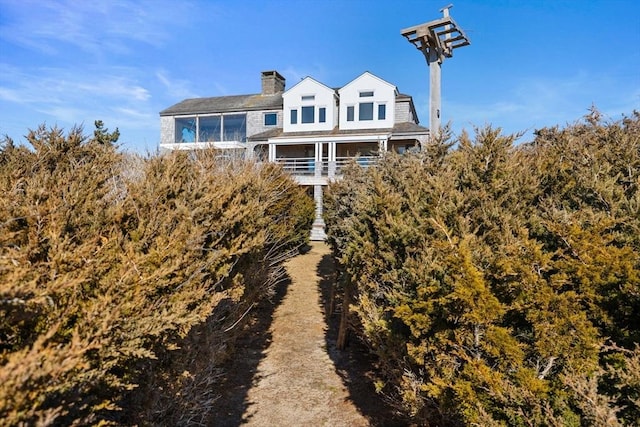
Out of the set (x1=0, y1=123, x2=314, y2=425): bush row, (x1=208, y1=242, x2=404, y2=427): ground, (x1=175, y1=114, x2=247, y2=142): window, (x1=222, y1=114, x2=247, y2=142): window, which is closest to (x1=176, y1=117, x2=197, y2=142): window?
(x1=175, y1=114, x2=247, y2=142): window

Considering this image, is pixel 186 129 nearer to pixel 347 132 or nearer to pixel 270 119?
pixel 270 119

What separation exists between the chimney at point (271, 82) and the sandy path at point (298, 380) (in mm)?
21097

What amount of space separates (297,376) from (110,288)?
5.91 metres

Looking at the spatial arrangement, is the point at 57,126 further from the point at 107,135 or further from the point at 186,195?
the point at 107,135

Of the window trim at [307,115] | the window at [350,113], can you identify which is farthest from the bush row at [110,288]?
the window trim at [307,115]

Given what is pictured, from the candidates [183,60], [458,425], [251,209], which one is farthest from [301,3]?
[458,425]

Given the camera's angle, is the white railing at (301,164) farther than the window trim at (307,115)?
No

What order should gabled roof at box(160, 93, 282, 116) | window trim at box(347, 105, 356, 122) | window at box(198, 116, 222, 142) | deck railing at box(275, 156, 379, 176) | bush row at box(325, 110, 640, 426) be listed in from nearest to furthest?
bush row at box(325, 110, 640, 426) → deck railing at box(275, 156, 379, 176) → window trim at box(347, 105, 356, 122) → gabled roof at box(160, 93, 282, 116) → window at box(198, 116, 222, 142)

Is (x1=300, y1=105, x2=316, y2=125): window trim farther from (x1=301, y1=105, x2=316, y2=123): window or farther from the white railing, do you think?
the white railing

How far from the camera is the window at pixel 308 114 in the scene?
25.7 metres

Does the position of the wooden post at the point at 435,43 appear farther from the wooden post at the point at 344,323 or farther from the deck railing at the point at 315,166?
the deck railing at the point at 315,166

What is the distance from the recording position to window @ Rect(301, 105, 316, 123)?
25656 millimetres

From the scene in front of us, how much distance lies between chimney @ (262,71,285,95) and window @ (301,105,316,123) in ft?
14.7

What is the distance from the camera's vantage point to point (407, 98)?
24.5m
